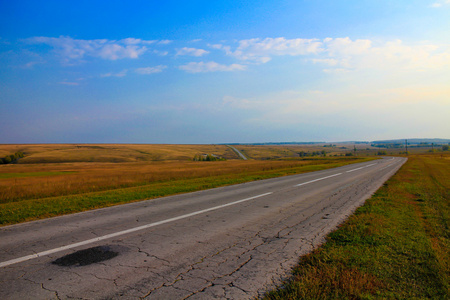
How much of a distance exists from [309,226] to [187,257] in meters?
3.75

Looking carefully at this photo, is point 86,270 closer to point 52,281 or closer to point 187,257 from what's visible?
point 52,281

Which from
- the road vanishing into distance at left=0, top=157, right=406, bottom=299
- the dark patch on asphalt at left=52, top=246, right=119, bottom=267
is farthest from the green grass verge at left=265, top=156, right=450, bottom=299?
the dark patch on asphalt at left=52, top=246, right=119, bottom=267

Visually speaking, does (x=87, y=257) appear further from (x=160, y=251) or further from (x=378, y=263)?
(x=378, y=263)

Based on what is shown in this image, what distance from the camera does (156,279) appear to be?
4.06 metres

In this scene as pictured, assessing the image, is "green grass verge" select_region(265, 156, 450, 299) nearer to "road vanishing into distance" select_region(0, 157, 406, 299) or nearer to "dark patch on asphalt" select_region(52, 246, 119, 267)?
"road vanishing into distance" select_region(0, 157, 406, 299)

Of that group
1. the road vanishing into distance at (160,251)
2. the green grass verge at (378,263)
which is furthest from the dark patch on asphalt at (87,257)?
the green grass verge at (378,263)

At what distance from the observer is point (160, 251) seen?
205 inches

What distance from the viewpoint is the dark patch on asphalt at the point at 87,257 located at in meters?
4.63

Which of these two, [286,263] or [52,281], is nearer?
[52,281]

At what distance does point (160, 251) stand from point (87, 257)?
1.33 meters

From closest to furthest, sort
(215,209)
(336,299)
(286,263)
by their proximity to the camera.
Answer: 1. (336,299)
2. (286,263)
3. (215,209)

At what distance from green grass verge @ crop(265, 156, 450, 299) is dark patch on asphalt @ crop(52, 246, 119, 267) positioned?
3.16m

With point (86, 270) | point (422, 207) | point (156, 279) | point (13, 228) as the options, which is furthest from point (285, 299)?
point (422, 207)

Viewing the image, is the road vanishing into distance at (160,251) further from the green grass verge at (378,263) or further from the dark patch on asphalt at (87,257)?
the green grass verge at (378,263)
